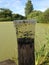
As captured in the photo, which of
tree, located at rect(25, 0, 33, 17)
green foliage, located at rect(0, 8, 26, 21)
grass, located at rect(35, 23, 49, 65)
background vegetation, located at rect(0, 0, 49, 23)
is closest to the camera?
grass, located at rect(35, 23, 49, 65)

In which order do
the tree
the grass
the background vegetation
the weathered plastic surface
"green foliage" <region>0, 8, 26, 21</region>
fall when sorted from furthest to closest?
the tree, "green foliage" <region>0, 8, 26, 21</region>, the background vegetation, the weathered plastic surface, the grass

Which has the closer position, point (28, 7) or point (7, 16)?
point (7, 16)

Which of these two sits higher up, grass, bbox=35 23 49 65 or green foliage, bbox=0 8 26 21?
green foliage, bbox=0 8 26 21

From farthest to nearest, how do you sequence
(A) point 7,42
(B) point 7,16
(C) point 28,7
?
(C) point 28,7 < (B) point 7,16 < (A) point 7,42

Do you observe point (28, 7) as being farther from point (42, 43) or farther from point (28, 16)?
point (42, 43)

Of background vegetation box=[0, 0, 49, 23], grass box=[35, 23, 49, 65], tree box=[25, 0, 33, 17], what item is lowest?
grass box=[35, 23, 49, 65]

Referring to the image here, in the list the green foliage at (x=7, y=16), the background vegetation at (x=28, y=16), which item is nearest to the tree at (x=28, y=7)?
the background vegetation at (x=28, y=16)

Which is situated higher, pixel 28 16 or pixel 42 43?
pixel 28 16

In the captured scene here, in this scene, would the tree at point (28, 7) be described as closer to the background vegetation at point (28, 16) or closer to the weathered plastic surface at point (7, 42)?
the background vegetation at point (28, 16)

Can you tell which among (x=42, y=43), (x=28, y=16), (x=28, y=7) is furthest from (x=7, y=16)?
(x=42, y=43)

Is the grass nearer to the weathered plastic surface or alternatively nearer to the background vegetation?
the background vegetation

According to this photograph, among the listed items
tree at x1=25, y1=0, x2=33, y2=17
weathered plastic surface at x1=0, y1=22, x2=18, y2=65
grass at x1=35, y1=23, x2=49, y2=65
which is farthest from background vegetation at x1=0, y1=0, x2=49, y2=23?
weathered plastic surface at x1=0, y1=22, x2=18, y2=65

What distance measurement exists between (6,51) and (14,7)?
1.64m

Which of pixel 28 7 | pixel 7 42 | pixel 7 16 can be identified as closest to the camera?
Answer: pixel 7 42
